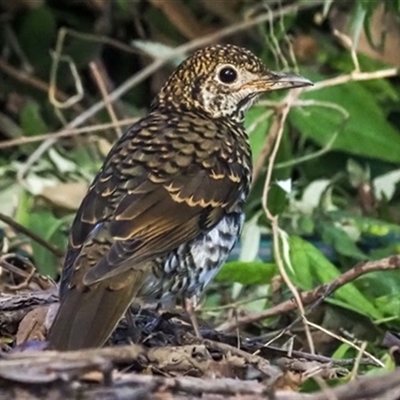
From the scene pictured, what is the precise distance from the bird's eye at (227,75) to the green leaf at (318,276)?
1.76 ft

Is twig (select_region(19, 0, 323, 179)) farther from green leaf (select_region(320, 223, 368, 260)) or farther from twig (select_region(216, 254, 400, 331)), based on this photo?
twig (select_region(216, 254, 400, 331))

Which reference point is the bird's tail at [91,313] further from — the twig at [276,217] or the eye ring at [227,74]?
the eye ring at [227,74]

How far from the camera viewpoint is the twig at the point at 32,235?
4.27 metres

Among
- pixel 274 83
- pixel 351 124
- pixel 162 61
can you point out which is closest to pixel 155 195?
pixel 274 83

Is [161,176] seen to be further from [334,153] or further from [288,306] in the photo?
[334,153]

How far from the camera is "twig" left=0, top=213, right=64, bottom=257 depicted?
14.0ft

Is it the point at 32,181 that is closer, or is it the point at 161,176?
the point at 161,176

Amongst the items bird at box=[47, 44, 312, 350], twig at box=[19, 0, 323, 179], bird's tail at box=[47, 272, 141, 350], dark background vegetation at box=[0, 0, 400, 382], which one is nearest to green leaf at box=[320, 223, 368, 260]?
dark background vegetation at box=[0, 0, 400, 382]

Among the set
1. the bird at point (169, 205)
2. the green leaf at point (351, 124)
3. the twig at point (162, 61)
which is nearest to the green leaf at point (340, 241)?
the green leaf at point (351, 124)

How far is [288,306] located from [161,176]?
602 mm

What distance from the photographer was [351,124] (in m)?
5.34

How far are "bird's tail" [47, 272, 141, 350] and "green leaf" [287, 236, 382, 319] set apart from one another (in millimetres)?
877

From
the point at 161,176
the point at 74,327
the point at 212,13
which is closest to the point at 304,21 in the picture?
the point at 212,13

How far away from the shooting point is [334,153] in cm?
564
